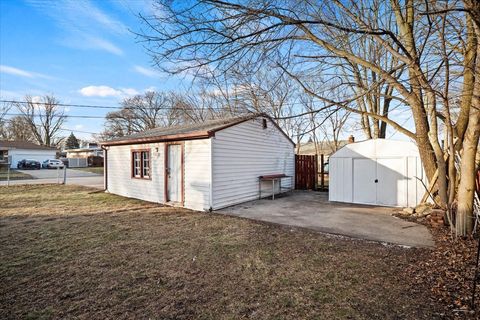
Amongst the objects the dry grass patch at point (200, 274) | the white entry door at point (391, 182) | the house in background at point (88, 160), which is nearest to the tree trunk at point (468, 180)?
the dry grass patch at point (200, 274)

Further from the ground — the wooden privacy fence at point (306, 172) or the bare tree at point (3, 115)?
the bare tree at point (3, 115)

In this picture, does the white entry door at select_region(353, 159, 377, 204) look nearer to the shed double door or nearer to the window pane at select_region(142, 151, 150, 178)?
the shed double door

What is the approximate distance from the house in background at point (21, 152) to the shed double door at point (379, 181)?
4034cm

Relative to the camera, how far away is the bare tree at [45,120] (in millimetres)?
38844

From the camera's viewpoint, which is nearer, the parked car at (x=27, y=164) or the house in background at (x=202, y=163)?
the house in background at (x=202, y=163)

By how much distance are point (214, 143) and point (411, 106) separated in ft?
17.9

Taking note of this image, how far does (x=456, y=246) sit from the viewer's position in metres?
4.47

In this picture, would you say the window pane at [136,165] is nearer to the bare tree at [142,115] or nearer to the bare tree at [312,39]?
the bare tree at [312,39]

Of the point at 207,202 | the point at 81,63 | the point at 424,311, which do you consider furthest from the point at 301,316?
the point at 81,63

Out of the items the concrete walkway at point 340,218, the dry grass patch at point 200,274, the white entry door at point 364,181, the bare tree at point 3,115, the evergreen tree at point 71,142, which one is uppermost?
the bare tree at point 3,115

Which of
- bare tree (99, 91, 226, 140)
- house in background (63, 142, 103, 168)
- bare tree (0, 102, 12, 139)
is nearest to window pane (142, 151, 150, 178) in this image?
bare tree (99, 91, 226, 140)

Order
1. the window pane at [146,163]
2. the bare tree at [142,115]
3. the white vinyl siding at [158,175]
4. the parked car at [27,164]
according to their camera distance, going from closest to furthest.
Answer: the white vinyl siding at [158,175] < the window pane at [146,163] < the bare tree at [142,115] < the parked car at [27,164]

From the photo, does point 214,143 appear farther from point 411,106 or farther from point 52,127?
point 52,127

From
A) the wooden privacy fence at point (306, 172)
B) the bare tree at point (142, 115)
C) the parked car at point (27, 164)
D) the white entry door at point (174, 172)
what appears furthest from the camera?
the parked car at point (27, 164)
